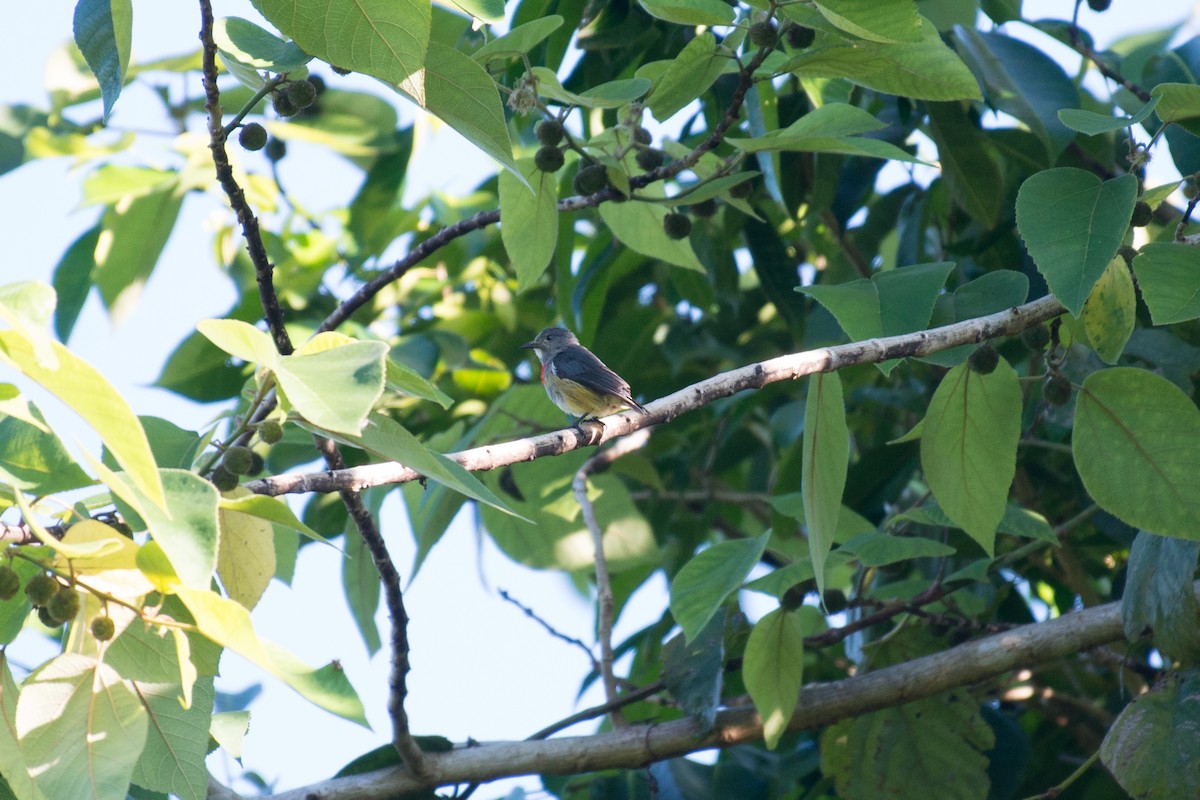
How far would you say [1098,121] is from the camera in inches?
93.0

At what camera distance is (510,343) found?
5.48 meters

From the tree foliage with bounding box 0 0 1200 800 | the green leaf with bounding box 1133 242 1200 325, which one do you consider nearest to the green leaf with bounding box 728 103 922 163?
the tree foliage with bounding box 0 0 1200 800

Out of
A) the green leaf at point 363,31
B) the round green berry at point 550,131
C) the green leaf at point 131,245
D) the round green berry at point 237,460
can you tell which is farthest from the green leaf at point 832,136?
the green leaf at point 131,245

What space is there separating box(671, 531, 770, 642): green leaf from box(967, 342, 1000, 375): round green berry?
1.96 feet

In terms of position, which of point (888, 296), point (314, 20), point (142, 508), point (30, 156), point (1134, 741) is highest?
point (314, 20)

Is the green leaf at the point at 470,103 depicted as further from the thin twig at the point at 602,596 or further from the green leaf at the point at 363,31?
the thin twig at the point at 602,596

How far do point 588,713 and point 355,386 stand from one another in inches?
83.5

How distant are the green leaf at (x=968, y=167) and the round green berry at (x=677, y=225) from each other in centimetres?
108

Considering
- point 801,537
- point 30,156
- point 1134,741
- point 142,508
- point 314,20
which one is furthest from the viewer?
point 801,537

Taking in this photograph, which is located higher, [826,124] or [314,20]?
[314,20]

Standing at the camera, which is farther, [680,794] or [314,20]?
[680,794]

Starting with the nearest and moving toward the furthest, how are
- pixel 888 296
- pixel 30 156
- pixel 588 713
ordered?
pixel 888 296
pixel 588 713
pixel 30 156

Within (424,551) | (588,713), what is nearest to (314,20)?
(424,551)

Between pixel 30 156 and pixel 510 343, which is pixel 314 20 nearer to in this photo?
pixel 30 156
